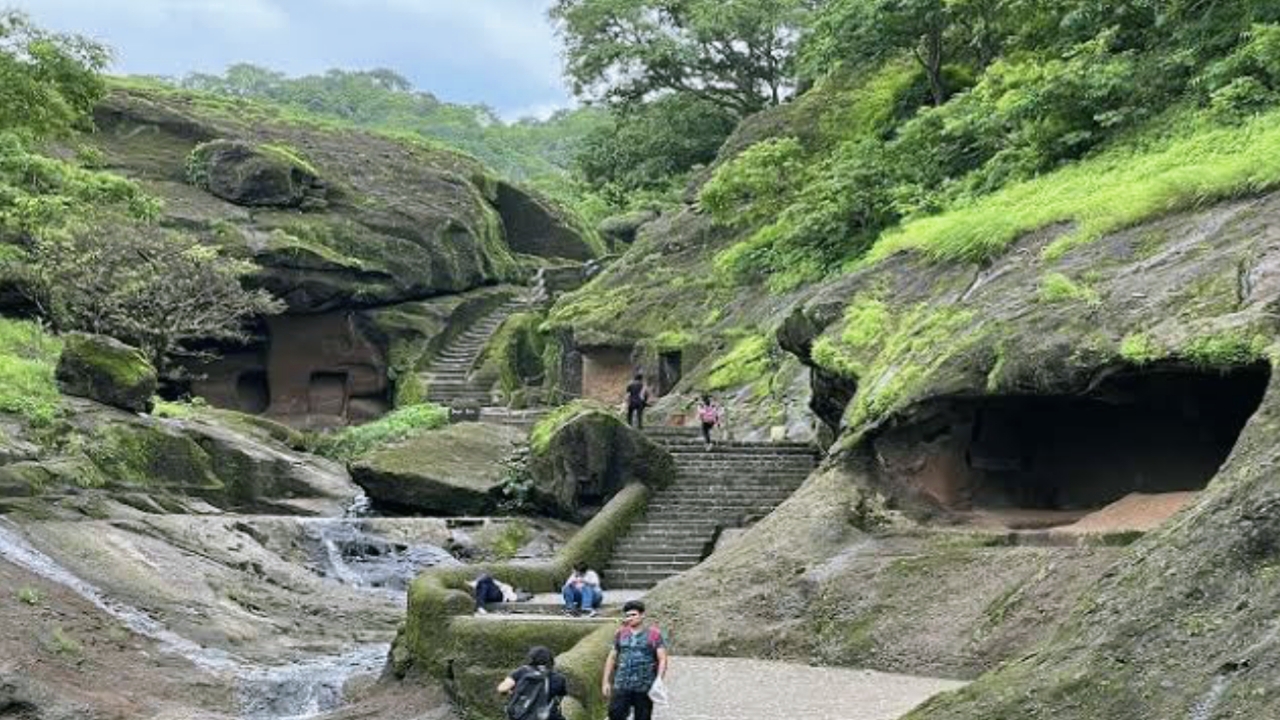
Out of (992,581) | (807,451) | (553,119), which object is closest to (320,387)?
(807,451)

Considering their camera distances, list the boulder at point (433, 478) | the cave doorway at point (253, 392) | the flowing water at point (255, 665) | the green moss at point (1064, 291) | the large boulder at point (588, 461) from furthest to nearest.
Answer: the cave doorway at point (253, 392) < the boulder at point (433, 478) < the large boulder at point (588, 461) < the flowing water at point (255, 665) < the green moss at point (1064, 291)

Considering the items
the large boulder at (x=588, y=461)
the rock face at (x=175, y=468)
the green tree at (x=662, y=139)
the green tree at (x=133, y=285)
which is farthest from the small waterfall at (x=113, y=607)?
the green tree at (x=662, y=139)

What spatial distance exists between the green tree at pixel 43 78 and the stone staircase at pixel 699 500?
1325 cm

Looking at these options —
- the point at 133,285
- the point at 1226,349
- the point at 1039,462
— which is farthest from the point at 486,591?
the point at 133,285

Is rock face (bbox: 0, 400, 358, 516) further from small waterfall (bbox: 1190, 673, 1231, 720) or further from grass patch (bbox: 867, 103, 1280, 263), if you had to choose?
small waterfall (bbox: 1190, 673, 1231, 720)

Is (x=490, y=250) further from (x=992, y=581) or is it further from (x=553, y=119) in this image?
(x=553, y=119)

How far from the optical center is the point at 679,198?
53500 millimetres

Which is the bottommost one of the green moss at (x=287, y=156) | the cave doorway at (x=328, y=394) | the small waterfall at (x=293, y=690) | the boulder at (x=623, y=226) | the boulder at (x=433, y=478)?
the small waterfall at (x=293, y=690)

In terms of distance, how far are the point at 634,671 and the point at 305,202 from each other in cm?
4048

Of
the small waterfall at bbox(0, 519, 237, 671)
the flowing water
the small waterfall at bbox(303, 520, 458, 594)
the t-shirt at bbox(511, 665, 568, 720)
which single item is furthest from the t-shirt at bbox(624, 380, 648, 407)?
the t-shirt at bbox(511, 665, 568, 720)

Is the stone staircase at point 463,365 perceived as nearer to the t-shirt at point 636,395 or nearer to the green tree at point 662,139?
the green tree at point 662,139

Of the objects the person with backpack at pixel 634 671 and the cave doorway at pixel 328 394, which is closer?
the person with backpack at pixel 634 671

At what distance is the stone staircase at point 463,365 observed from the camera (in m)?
46.5

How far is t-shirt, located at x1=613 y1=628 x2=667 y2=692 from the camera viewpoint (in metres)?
11.1
